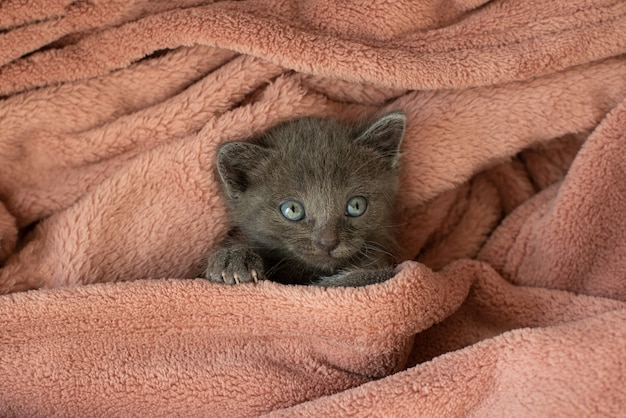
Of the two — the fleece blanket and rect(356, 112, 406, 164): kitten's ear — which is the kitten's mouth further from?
rect(356, 112, 406, 164): kitten's ear

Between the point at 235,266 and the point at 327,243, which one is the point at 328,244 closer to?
the point at 327,243

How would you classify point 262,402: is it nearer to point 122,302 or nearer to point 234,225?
point 122,302

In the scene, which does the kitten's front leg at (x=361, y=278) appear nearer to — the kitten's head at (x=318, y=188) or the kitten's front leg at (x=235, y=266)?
the kitten's head at (x=318, y=188)

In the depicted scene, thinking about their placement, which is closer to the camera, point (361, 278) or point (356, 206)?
point (361, 278)

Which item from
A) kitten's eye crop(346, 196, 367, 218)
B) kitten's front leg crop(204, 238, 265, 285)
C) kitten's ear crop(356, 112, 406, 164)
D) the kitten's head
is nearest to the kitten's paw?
kitten's front leg crop(204, 238, 265, 285)

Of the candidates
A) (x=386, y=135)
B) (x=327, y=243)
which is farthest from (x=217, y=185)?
(x=386, y=135)

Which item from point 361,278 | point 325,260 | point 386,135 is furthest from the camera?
point 386,135
